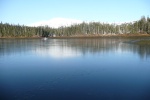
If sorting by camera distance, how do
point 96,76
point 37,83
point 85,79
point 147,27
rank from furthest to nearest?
point 147,27 → point 96,76 → point 85,79 → point 37,83

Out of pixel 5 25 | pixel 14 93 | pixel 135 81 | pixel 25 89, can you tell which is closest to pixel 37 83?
pixel 25 89

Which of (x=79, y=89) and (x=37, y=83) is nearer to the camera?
(x=79, y=89)

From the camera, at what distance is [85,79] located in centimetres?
1789

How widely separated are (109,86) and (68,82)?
3.48 meters

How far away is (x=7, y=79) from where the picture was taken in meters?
18.5

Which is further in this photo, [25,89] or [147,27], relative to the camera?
[147,27]

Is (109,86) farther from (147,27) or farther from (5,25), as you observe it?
(5,25)

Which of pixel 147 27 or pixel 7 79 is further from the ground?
pixel 147 27

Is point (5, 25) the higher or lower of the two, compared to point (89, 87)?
higher

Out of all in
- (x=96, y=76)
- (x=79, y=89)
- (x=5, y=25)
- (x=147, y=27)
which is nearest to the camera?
(x=79, y=89)

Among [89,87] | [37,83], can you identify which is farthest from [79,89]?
[37,83]

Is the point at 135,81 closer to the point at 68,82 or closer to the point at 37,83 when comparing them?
the point at 68,82

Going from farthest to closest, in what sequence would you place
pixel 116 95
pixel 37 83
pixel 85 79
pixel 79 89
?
pixel 85 79 < pixel 37 83 < pixel 79 89 < pixel 116 95

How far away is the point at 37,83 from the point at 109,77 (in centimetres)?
674
